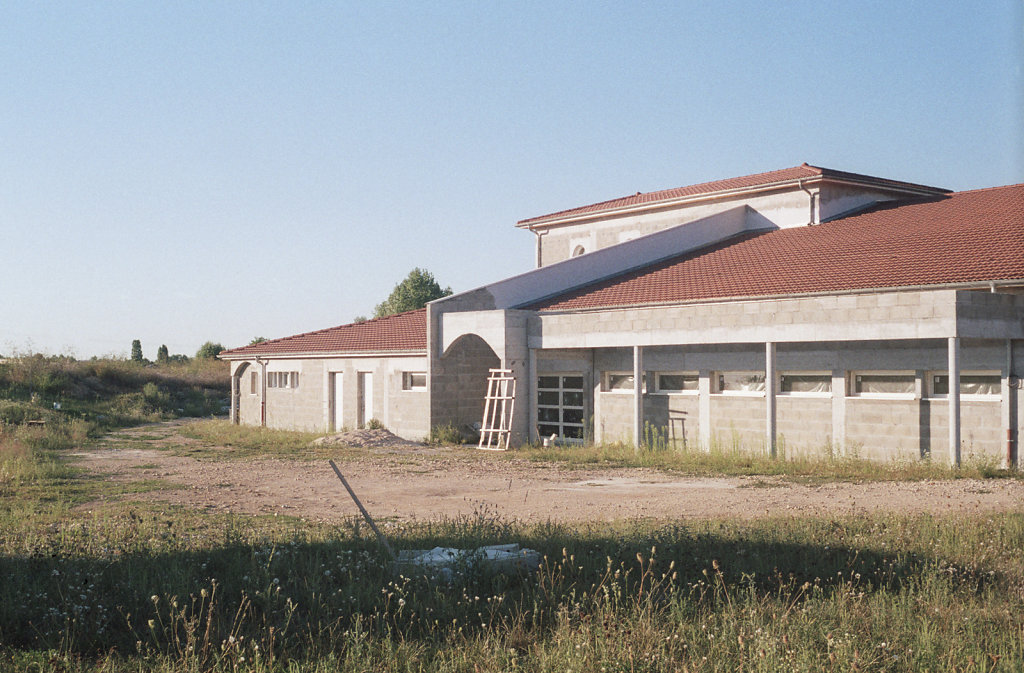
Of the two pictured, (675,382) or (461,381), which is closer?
(675,382)

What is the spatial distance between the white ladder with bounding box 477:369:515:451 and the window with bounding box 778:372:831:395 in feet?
22.3

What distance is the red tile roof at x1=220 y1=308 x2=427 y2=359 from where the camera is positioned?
2711 cm

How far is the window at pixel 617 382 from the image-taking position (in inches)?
910

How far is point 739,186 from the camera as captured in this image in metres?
28.6

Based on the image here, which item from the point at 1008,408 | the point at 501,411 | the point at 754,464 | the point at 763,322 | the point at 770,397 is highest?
the point at 763,322

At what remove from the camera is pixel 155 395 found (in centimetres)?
4259

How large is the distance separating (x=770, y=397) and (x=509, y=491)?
21.3ft

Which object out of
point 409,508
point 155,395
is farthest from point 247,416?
point 409,508

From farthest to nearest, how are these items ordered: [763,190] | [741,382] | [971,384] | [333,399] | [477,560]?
[333,399] < [763,190] < [741,382] < [971,384] < [477,560]

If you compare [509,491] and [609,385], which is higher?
[609,385]

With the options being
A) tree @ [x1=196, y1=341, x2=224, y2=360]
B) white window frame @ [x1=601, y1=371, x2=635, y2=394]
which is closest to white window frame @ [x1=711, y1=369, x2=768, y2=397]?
white window frame @ [x1=601, y1=371, x2=635, y2=394]

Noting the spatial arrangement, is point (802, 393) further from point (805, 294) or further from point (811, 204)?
point (811, 204)

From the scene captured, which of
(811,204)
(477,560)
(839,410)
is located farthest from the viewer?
(811,204)

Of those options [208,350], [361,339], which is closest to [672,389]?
[361,339]
